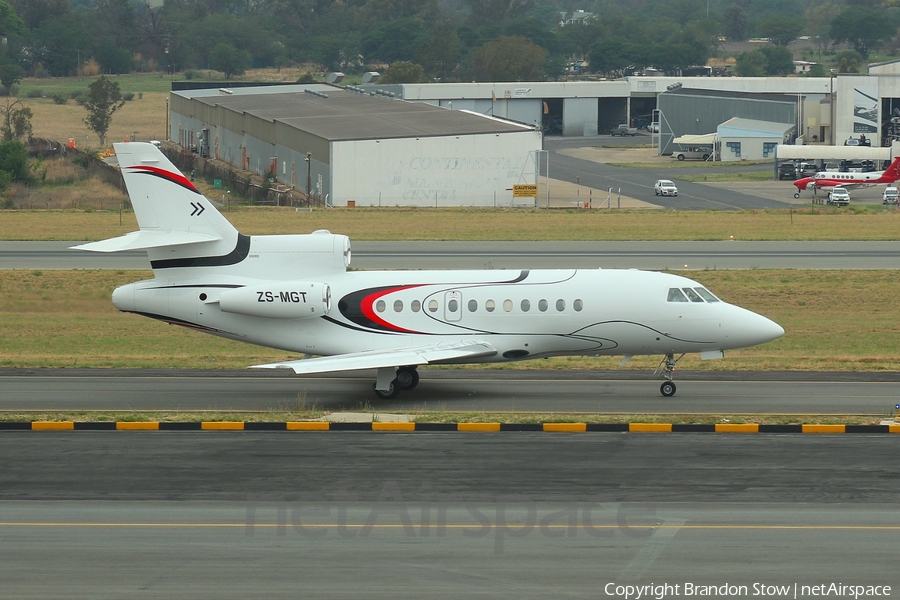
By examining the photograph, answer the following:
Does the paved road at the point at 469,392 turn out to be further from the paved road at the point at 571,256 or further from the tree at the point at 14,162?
the tree at the point at 14,162

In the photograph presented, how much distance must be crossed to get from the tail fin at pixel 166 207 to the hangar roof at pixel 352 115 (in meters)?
51.5

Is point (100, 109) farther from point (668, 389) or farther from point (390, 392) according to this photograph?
point (668, 389)

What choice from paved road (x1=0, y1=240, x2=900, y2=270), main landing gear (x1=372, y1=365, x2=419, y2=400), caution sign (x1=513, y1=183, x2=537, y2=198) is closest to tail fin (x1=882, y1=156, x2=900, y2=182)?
caution sign (x1=513, y1=183, x2=537, y2=198)

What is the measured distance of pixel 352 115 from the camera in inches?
3644

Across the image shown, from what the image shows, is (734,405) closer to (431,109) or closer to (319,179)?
(319,179)

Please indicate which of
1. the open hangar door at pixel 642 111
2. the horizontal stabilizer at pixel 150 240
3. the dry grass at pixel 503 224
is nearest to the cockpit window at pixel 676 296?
the horizontal stabilizer at pixel 150 240

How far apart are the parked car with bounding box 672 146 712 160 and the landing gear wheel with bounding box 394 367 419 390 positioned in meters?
97.0

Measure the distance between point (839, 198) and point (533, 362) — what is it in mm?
57471

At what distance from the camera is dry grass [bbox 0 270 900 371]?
112 feet

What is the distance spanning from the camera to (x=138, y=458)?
70.6ft

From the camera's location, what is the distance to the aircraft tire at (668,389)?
92.7 feet
